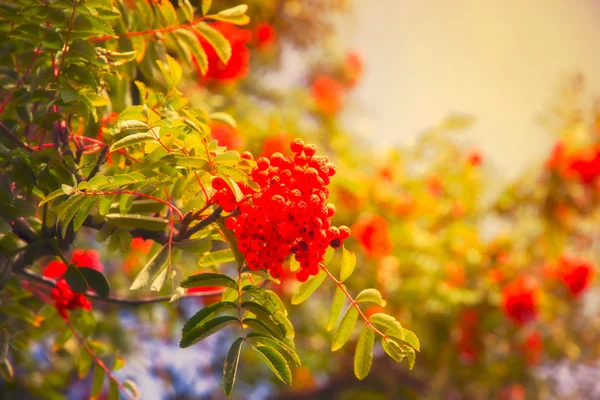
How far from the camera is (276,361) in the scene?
110 cm

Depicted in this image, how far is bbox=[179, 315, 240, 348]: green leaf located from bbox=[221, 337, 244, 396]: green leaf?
0.05m

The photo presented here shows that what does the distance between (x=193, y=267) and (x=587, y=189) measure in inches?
139

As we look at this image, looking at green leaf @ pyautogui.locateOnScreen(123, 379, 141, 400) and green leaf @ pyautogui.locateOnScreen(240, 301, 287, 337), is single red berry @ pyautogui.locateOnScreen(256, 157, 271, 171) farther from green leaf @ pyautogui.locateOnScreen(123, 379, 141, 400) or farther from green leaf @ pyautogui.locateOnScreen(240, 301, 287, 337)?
green leaf @ pyautogui.locateOnScreen(123, 379, 141, 400)

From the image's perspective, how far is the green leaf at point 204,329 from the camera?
3.52 ft

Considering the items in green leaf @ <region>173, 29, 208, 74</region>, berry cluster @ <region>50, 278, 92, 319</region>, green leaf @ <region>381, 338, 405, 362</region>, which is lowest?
berry cluster @ <region>50, 278, 92, 319</region>

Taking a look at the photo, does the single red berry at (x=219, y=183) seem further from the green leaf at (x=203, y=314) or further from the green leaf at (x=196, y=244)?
the green leaf at (x=203, y=314)

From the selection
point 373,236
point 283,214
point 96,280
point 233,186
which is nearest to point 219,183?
point 233,186

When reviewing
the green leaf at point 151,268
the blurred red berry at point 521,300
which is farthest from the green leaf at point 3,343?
the blurred red berry at point 521,300

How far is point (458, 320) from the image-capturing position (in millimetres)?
4406

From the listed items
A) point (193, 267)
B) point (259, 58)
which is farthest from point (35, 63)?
point (259, 58)

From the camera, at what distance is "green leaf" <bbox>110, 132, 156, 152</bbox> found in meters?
1.08

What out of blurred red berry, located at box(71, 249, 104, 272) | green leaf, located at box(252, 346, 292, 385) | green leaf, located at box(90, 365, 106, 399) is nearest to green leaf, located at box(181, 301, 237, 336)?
green leaf, located at box(252, 346, 292, 385)

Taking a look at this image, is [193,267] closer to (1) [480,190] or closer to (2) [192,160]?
(2) [192,160]

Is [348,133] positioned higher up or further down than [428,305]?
higher up
